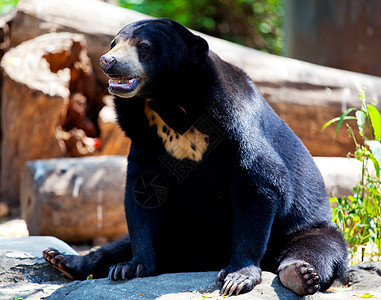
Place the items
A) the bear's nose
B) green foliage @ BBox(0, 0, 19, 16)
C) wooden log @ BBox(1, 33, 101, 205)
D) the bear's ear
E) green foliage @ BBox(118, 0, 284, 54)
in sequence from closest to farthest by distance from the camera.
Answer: the bear's nose
the bear's ear
wooden log @ BBox(1, 33, 101, 205)
green foliage @ BBox(118, 0, 284, 54)
green foliage @ BBox(0, 0, 19, 16)

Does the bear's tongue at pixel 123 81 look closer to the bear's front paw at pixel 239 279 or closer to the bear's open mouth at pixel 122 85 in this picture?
the bear's open mouth at pixel 122 85

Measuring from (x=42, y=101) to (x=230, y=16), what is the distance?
8425 millimetres

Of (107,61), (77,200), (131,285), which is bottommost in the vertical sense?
(77,200)

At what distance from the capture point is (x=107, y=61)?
3.09m

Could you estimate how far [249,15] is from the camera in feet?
47.3

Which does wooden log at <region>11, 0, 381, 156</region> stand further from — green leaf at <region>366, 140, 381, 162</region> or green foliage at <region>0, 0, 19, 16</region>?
green foliage at <region>0, 0, 19, 16</region>

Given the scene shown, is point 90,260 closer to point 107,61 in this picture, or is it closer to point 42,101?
point 107,61

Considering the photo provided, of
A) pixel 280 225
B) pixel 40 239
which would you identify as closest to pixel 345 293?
pixel 280 225

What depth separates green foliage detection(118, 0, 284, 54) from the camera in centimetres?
1348

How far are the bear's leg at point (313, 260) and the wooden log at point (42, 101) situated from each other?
13.4 feet

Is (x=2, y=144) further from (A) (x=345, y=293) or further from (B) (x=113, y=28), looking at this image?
(A) (x=345, y=293)

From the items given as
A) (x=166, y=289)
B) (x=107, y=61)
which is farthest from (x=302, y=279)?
(x=107, y=61)

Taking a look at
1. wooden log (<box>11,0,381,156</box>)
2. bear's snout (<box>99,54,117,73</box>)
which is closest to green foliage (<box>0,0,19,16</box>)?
wooden log (<box>11,0,381,156</box>)

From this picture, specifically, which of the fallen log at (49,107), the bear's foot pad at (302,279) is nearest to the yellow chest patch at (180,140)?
the bear's foot pad at (302,279)
